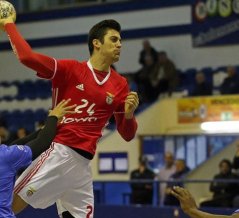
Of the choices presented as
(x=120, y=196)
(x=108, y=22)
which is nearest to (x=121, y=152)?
(x=120, y=196)

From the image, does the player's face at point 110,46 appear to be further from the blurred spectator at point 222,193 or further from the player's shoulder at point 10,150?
the blurred spectator at point 222,193

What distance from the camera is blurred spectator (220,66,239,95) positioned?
49.1ft

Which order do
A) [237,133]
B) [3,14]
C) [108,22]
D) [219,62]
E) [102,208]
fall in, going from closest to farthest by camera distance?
[3,14], [108,22], [102,208], [237,133], [219,62]

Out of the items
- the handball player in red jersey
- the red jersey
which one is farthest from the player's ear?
the red jersey

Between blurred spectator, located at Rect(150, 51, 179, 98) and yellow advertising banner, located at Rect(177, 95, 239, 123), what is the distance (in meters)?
1.21

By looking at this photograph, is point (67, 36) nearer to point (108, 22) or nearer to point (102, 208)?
point (102, 208)

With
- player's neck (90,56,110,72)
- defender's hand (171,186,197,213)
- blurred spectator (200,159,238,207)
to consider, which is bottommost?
blurred spectator (200,159,238,207)

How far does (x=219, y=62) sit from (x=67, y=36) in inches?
165

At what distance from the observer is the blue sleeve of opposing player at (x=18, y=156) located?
5594 millimetres

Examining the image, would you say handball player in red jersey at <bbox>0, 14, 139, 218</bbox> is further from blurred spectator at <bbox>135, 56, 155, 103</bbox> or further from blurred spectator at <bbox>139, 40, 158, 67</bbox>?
blurred spectator at <bbox>139, 40, 158, 67</bbox>

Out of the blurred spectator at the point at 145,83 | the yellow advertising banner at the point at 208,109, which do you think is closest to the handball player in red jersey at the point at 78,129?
the yellow advertising banner at the point at 208,109

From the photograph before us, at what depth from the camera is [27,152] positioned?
18.9 ft

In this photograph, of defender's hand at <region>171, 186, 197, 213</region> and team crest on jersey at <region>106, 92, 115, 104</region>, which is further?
team crest on jersey at <region>106, 92, 115, 104</region>

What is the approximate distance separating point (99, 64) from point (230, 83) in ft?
27.9
